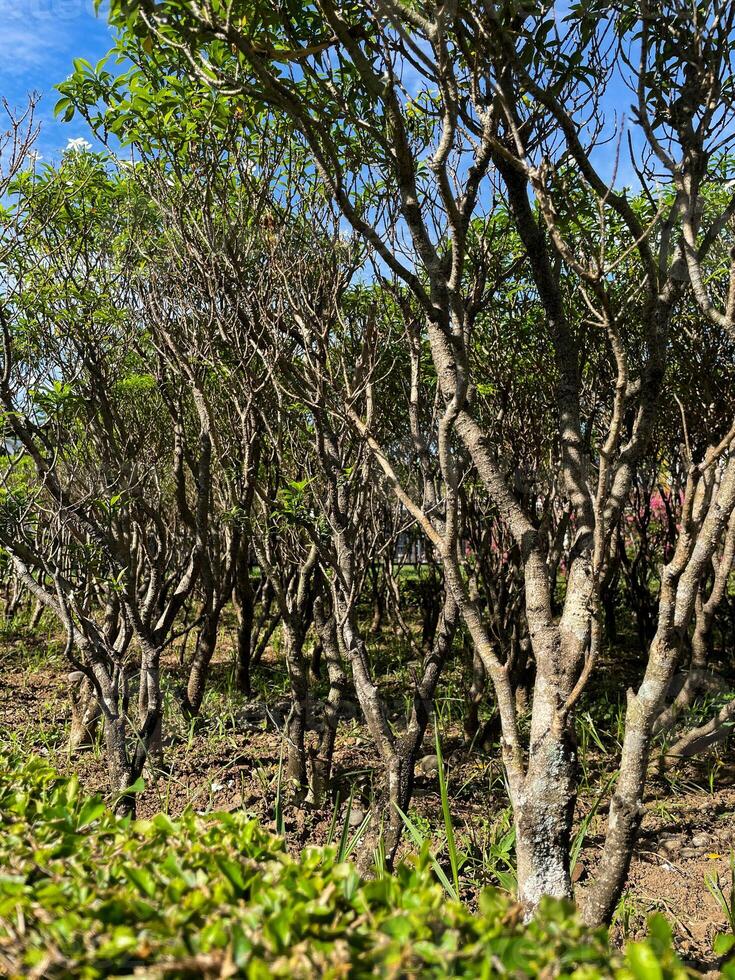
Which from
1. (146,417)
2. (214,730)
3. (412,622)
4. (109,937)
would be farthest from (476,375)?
(109,937)

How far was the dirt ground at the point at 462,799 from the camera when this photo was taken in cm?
370

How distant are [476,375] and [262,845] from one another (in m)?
4.30

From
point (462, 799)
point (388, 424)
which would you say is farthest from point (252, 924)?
point (388, 424)

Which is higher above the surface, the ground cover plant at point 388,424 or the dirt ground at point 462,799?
the ground cover plant at point 388,424

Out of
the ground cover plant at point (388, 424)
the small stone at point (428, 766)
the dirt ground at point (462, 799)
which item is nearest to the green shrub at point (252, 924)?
the ground cover plant at point (388, 424)

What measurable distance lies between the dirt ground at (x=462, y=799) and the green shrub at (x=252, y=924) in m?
1.76

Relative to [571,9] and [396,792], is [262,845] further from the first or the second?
[571,9]

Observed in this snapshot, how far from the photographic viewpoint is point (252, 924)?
147 cm

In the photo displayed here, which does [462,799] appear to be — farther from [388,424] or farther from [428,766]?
[388,424]

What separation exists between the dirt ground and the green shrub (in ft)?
5.77

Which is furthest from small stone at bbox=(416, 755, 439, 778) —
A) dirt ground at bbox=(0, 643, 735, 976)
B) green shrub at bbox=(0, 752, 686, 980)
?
green shrub at bbox=(0, 752, 686, 980)

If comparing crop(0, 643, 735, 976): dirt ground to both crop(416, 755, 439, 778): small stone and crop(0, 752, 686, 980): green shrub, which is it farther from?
crop(0, 752, 686, 980): green shrub

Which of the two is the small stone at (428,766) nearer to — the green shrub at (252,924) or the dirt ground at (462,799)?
the dirt ground at (462,799)

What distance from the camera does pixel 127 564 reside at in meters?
4.25
